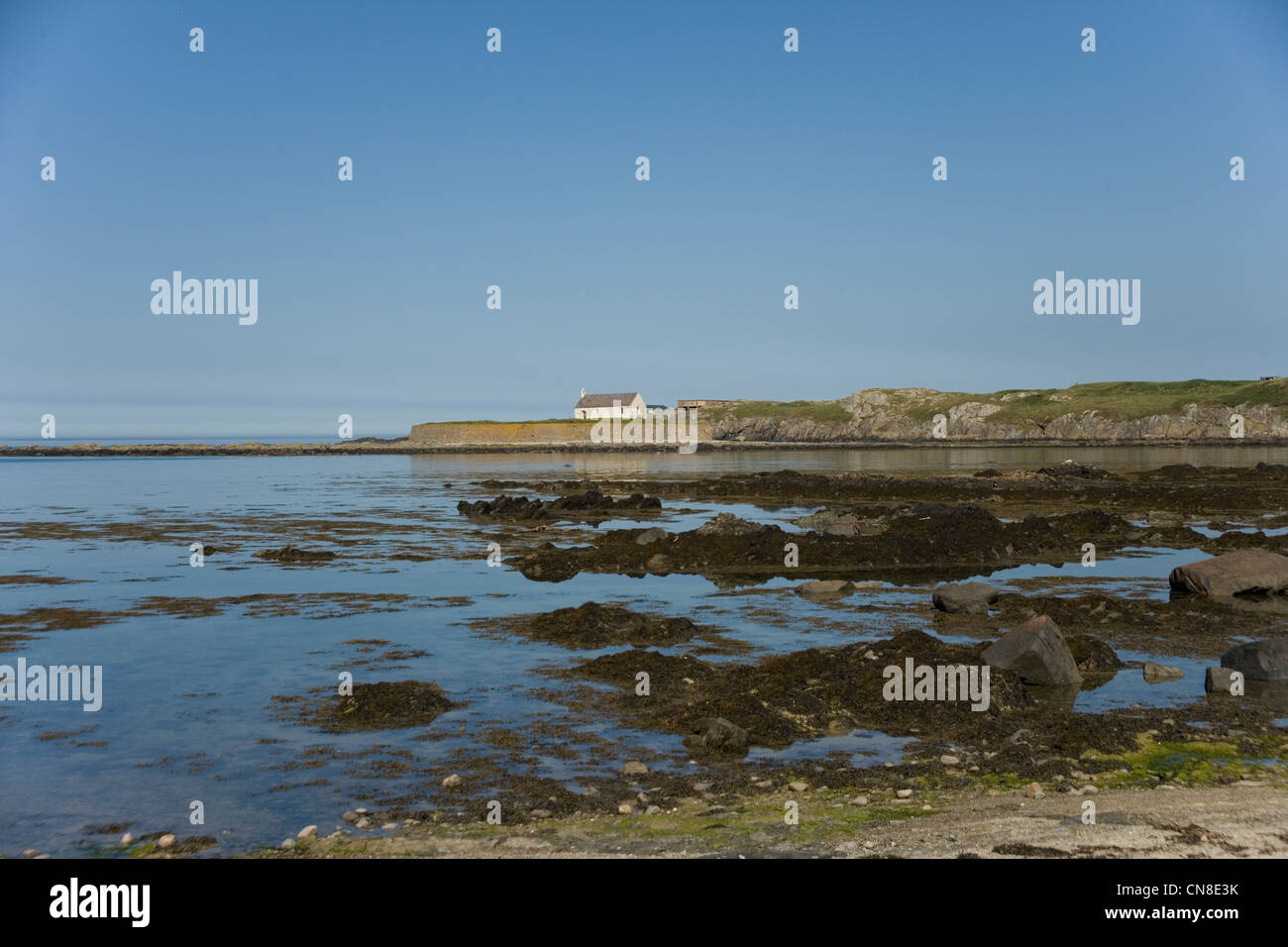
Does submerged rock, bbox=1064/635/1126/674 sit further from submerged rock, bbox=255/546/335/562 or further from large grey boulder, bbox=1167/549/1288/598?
submerged rock, bbox=255/546/335/562

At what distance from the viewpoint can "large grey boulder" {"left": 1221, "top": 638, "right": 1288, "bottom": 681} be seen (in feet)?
45.8

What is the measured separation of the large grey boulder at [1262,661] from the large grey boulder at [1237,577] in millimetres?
6881

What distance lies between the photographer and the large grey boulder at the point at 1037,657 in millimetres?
14164

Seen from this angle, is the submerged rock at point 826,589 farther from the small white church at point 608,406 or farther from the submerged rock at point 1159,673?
the small white church at point 608,406

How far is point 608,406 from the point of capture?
186 metres

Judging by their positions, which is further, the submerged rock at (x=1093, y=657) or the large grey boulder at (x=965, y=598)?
the large grey boulder at (x=965, y=598)

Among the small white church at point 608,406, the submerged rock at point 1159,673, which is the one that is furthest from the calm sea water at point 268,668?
the small white church at point 608,406

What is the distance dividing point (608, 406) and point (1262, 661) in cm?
17402

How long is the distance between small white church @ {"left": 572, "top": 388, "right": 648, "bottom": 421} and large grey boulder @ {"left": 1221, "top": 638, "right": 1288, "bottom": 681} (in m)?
170

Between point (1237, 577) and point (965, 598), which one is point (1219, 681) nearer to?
point (965, 598)

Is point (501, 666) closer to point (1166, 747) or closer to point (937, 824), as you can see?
point (937, 824)
